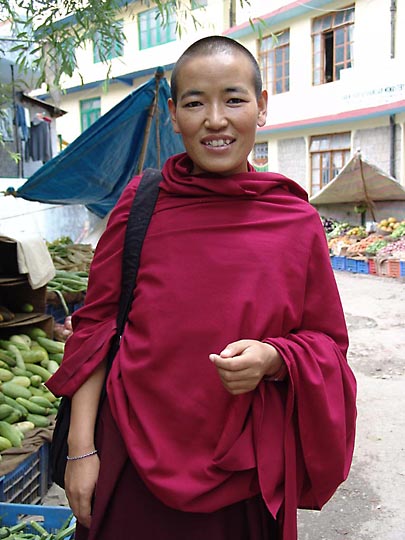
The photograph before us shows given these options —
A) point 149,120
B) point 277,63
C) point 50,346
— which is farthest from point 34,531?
point 277,63

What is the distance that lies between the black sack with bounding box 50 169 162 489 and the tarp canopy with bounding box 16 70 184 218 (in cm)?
412

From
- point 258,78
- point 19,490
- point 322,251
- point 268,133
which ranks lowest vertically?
point 19,490

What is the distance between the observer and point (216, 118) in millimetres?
1234

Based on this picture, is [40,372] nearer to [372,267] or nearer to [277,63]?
[372,267]

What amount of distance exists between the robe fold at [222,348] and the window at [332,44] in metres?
14.0

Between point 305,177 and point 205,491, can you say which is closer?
point 205,491

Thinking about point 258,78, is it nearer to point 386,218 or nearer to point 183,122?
point 183,122

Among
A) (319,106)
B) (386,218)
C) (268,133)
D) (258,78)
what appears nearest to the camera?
(258,78)

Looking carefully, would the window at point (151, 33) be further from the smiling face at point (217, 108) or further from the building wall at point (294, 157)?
the smiling face at point (217, 108)

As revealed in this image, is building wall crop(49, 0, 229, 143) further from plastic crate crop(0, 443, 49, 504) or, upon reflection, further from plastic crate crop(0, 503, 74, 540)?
plastic crate crop(0, 503, 74, 540)

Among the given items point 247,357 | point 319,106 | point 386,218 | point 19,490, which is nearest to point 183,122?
point 247,357

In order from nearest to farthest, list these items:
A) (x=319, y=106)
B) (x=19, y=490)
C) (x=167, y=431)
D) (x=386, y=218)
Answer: (x=167, y=431), (x=19, y=490), (x=386, y=218), (x=319, y=106)

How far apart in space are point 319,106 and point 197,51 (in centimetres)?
1415

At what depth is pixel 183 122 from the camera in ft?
4.19
